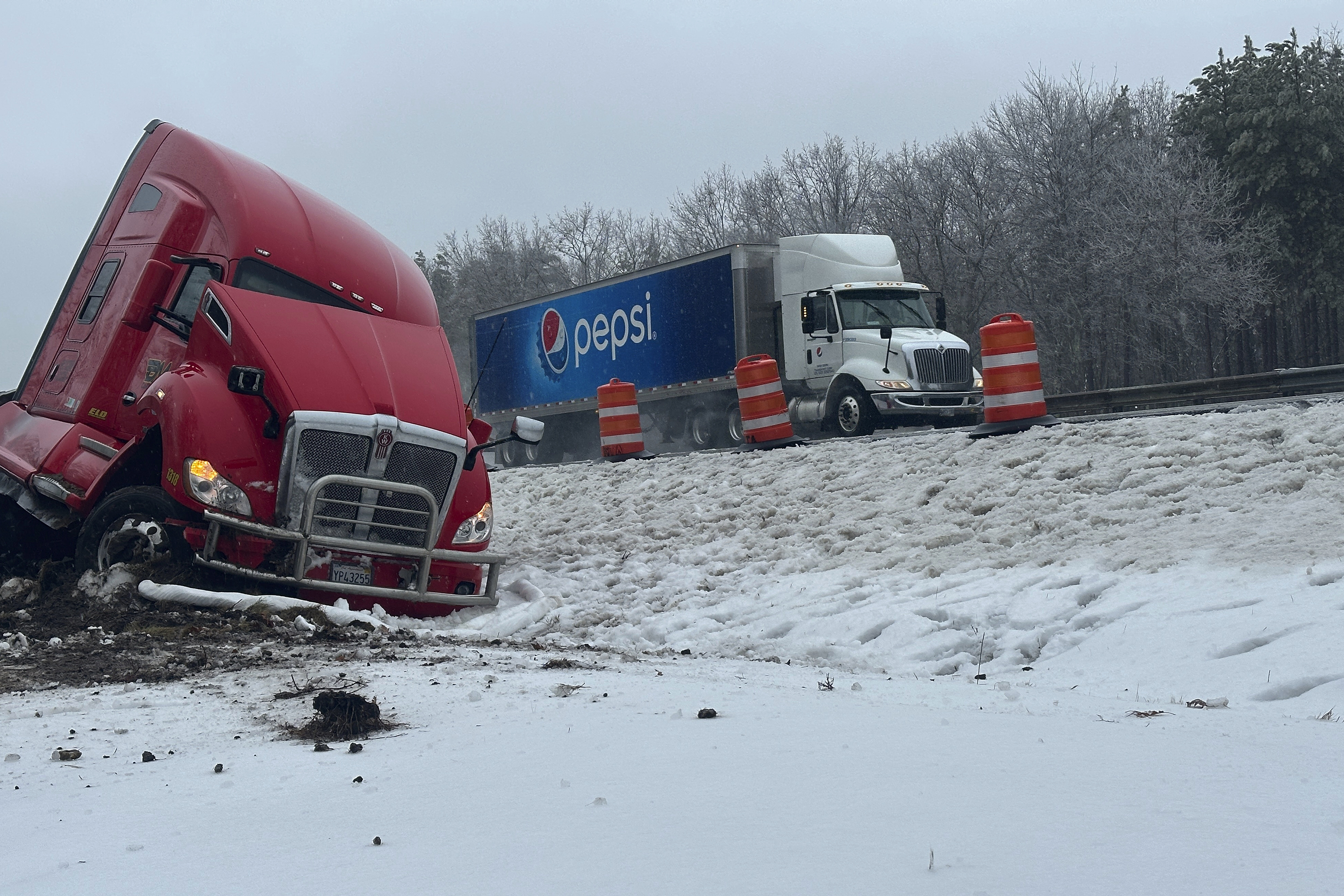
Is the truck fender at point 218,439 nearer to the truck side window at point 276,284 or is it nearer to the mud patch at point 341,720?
the truck side window at point 276,284

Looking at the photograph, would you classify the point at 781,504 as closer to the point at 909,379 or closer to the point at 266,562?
the point at 266,562

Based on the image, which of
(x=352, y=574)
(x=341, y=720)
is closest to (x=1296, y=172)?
(x=352, y=574)

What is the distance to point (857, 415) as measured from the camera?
63.9 feet

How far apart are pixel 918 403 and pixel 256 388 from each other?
12750 millimetres

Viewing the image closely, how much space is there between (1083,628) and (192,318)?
22.6 ft

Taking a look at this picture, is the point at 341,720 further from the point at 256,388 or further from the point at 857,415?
the point at 857,415

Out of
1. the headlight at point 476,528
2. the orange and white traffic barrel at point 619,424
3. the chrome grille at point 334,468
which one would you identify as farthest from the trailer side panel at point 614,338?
the chrome grille at point 334,468

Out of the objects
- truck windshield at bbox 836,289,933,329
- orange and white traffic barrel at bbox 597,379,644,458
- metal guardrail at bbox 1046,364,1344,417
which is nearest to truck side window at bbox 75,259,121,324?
orange and white traffic barrel at bbox 597,379,644,458

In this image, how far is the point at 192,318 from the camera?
9.36m

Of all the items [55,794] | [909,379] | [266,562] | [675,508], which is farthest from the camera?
[909,379]

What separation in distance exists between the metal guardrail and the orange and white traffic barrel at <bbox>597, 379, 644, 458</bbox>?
20.4ft

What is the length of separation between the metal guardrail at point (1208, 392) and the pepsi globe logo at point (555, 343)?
474 inches

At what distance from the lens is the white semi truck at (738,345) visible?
1975 cm

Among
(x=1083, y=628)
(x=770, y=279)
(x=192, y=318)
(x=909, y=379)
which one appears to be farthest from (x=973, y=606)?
(x=770, y=279)
